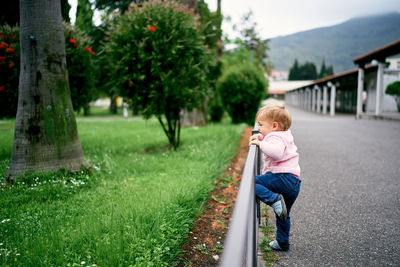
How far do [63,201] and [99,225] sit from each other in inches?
52.8

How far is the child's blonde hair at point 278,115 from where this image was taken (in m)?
2.62

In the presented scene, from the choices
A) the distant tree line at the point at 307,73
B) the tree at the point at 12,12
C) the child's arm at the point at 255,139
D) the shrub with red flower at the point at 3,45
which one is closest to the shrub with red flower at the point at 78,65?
the tree at the point at 12,12

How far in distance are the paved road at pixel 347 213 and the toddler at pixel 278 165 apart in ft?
1.25

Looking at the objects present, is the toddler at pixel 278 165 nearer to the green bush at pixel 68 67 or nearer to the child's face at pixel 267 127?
the child's face at pixel 267 127

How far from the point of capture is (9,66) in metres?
6.69

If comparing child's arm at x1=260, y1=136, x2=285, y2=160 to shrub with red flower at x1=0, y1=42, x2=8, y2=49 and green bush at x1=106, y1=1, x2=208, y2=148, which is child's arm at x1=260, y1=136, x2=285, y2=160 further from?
shrub with red flower at x1=0, y1=42, x2=8, y2=49

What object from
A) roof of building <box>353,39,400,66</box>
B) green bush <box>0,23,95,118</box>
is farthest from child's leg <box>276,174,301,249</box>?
roof of building <box>353,39,400,66</box>

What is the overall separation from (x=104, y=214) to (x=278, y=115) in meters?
2.18

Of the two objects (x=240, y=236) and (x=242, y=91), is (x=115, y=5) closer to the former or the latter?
(x=242, y=91)

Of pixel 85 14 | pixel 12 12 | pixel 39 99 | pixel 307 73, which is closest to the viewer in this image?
pixel 39 99

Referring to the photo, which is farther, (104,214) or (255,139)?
(104,214)

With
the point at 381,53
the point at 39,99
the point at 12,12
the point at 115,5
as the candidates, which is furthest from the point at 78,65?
the point at 381,53

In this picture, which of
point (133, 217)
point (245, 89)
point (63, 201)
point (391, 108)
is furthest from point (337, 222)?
point (391, 108)

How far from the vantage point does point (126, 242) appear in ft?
8.29
